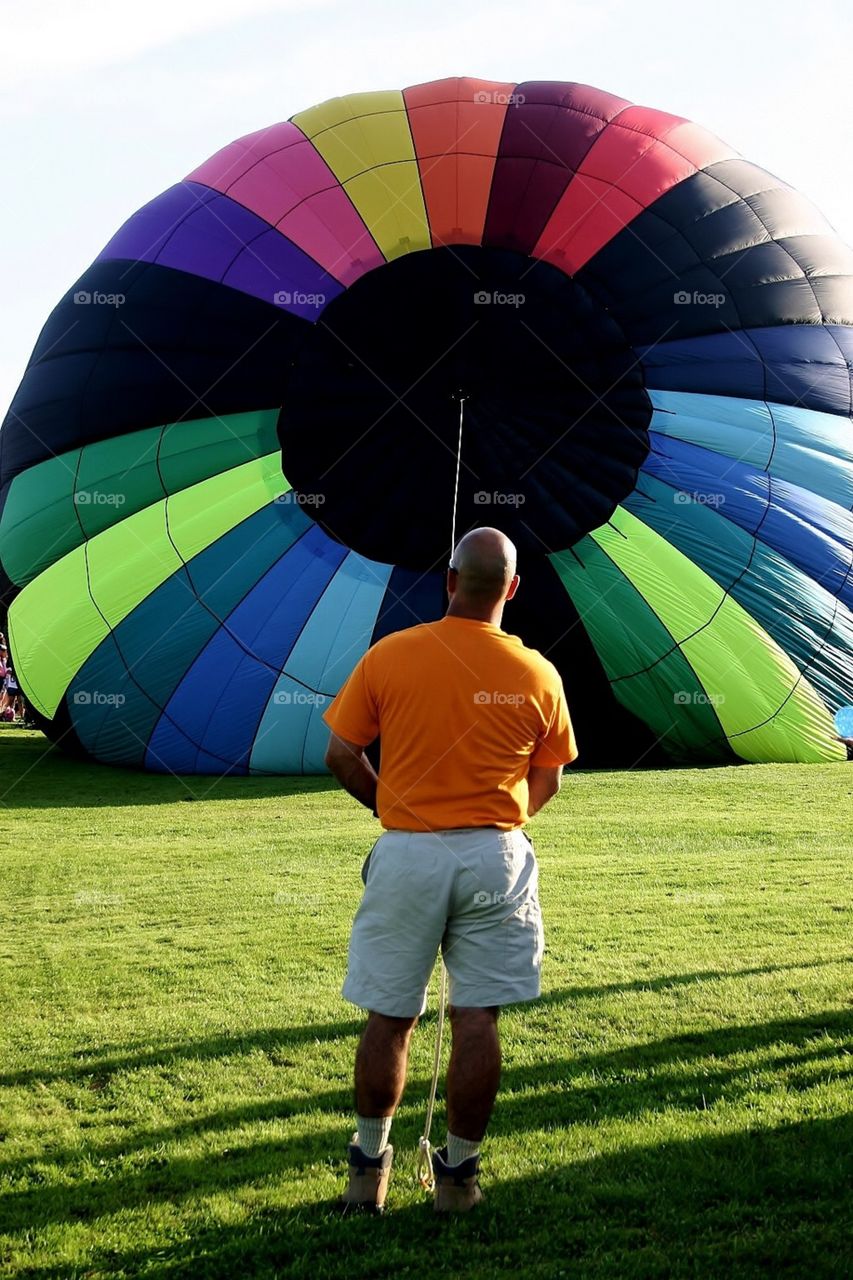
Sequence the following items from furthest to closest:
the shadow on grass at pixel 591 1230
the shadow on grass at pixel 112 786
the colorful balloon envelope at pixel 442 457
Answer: the colorful balloon envelope at pixel 442 457, the shadow on grass at pixel 112 786, the shadow on grass at pixel 591 1230

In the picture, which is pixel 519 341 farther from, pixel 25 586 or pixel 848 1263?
pixel 848 1263

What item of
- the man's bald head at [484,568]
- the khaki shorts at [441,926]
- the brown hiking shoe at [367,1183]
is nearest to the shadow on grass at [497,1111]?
the brown hiking shoe at [367,1183]

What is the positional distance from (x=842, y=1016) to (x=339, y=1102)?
1.99m

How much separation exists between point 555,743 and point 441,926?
619 millimetres

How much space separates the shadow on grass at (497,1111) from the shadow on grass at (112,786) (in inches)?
239

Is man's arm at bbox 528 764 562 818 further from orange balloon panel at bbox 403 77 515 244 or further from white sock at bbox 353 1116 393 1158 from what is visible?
orange balloon panel at bbox 403 77 515 244

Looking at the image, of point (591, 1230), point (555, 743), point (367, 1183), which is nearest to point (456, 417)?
point (555, 743)

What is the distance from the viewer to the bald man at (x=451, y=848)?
3.05 meters

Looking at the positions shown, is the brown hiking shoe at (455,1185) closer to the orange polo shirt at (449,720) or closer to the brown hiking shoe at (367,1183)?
the brown hiking shoe at (367,1183)

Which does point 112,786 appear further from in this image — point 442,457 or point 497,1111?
point 497,1111

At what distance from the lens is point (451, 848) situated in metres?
3.10

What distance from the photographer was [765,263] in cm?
1198

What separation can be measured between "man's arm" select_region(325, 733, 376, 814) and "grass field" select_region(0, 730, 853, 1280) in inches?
42.7

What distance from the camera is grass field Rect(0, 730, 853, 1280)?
114 inches
